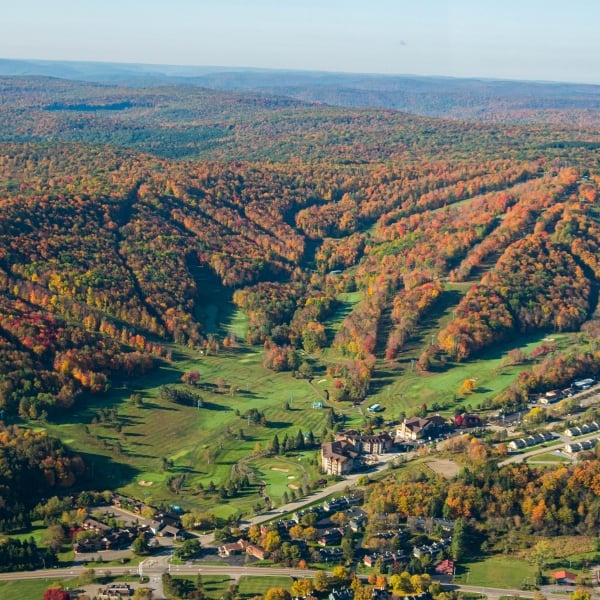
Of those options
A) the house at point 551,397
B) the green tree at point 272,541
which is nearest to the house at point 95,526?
the green tree at point 272,541

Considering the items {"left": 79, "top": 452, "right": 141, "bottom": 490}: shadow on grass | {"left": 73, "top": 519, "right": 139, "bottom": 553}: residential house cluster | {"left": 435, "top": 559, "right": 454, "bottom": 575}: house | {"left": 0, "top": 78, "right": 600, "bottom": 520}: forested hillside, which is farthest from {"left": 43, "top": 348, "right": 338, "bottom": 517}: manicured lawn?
{"left": 435, "top": 559, "right": 454, "bottom": 575}: house

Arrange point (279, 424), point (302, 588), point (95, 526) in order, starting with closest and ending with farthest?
1. point (302, 588)
2. point (95, 526)
3. point (279, 424)

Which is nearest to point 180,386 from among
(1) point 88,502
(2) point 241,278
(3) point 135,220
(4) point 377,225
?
(1) point 88,502

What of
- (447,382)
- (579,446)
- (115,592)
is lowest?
(115,592)

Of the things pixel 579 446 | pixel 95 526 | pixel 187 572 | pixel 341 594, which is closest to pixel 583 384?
pixel 579 446

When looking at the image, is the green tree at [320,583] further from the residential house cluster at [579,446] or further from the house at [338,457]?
the residential house cluster at [579,446]

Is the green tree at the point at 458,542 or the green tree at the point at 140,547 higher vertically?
the green tree at the point at 458,542

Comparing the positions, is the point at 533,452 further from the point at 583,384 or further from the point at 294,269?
the point at 294,269
